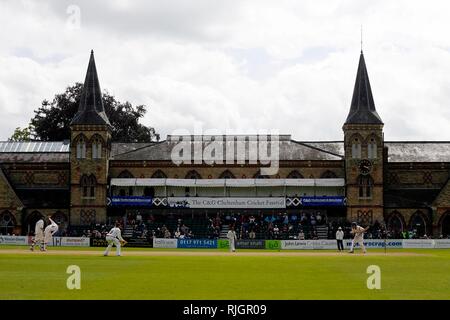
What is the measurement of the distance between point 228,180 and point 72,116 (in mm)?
29756

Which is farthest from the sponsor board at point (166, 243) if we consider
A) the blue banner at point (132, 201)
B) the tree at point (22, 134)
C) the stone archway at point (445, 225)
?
the tree at point (22, 134)

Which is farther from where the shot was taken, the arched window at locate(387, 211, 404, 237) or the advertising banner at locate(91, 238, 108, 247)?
the arched window at locate(387, 211, 404, 237)

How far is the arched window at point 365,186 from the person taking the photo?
7525cm

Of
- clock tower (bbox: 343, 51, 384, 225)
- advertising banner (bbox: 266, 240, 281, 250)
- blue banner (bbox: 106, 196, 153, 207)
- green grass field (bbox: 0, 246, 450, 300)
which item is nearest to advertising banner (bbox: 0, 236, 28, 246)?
blue banner (bbox: 106, 196, 153, 207)

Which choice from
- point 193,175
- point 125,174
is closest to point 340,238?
point 193,175

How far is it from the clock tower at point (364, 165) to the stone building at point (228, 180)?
9cm

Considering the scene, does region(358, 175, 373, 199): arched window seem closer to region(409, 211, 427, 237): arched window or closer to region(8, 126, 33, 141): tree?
region(409, 211, 427, 237): arched window

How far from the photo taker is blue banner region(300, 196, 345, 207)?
74.3 metres

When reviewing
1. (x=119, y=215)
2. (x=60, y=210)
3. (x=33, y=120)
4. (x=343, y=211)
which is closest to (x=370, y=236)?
(x=343, y=211)

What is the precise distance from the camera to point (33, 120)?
101375 millimetres

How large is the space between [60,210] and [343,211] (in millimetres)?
26291

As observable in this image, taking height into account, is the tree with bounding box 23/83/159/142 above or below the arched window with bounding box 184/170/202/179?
above

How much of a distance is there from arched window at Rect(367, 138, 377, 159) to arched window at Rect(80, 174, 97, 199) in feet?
84.1
